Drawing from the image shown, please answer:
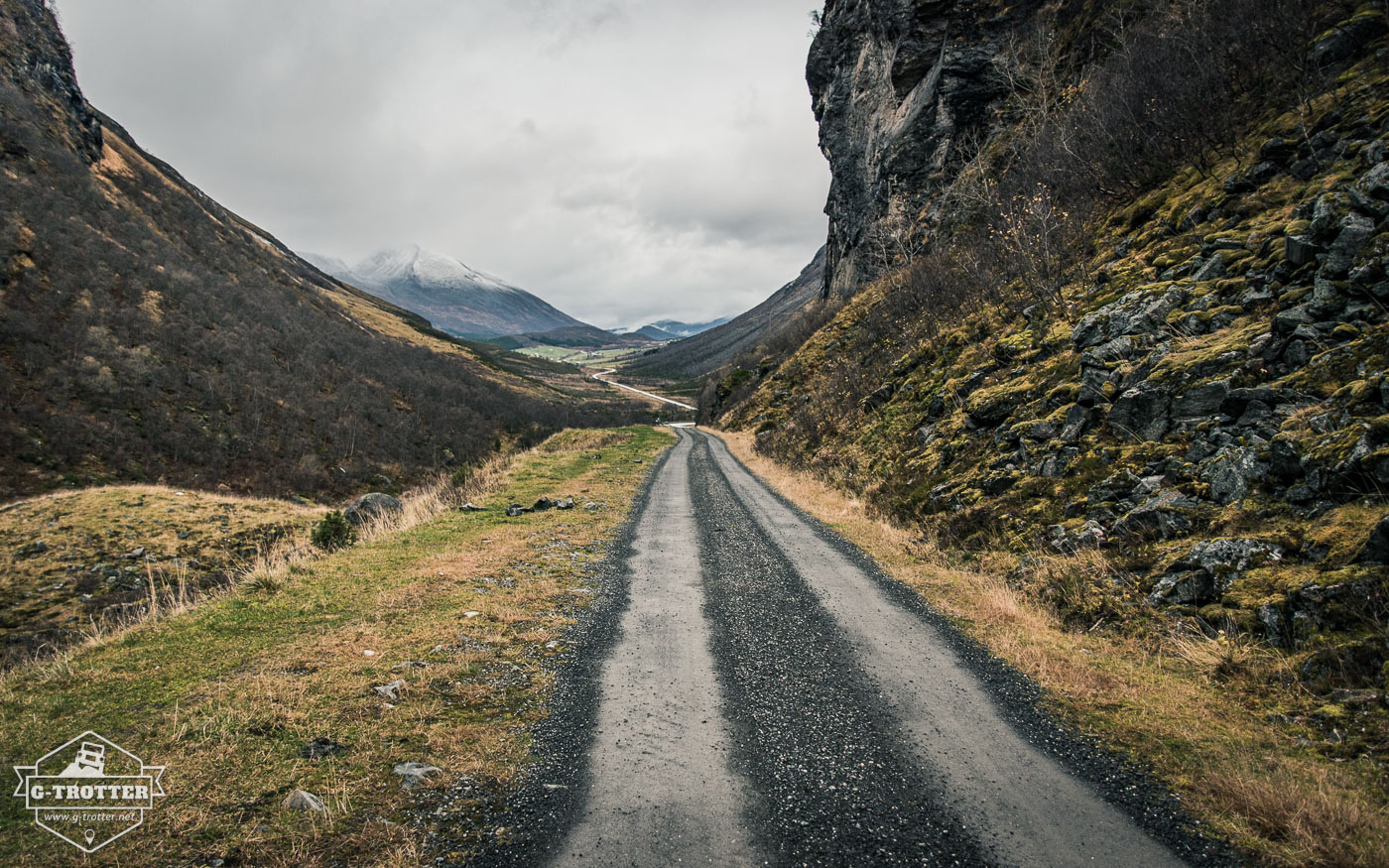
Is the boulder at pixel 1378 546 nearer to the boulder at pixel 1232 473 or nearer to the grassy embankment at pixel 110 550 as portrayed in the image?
the boulder at pixel 1232 473

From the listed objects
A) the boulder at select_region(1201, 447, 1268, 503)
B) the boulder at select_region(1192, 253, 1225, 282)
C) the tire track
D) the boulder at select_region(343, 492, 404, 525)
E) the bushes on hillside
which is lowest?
the boulder at select_region(343, 492, 404, 525)

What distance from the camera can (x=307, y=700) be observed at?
17.1ft

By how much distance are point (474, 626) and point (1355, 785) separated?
332 inches

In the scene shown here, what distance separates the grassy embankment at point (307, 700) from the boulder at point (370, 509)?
5725 mm

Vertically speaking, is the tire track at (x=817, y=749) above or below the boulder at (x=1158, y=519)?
below

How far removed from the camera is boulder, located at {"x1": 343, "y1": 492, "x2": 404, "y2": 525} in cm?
1549

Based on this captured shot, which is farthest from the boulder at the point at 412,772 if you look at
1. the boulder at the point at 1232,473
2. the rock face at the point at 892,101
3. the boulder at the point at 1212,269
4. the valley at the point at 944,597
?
the rock face at the point at 892,101

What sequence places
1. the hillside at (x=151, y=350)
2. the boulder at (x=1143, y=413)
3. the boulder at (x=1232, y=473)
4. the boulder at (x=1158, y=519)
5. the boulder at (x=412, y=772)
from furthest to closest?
the hillside at (x=151, y=350), the boulder at (x=1143, y=413), the boulder at (x=1158, y=519), the boulder at (x=1232, y=473), the boulder at (x=412, y=772)

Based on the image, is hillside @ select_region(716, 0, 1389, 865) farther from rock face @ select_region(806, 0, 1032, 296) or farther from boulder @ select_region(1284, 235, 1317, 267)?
rock face @ select_region(806, 0, 1032, 296)

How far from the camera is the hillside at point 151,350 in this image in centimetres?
3192

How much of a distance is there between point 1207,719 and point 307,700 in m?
8.52

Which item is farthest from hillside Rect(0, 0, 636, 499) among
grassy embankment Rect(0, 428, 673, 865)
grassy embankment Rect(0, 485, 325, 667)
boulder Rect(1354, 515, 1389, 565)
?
boulder Rect(1354, 515, 1389, 565)

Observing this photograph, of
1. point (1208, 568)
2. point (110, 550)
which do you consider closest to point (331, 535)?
point (110, 550)

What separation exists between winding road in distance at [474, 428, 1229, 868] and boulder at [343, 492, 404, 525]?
1084cm
